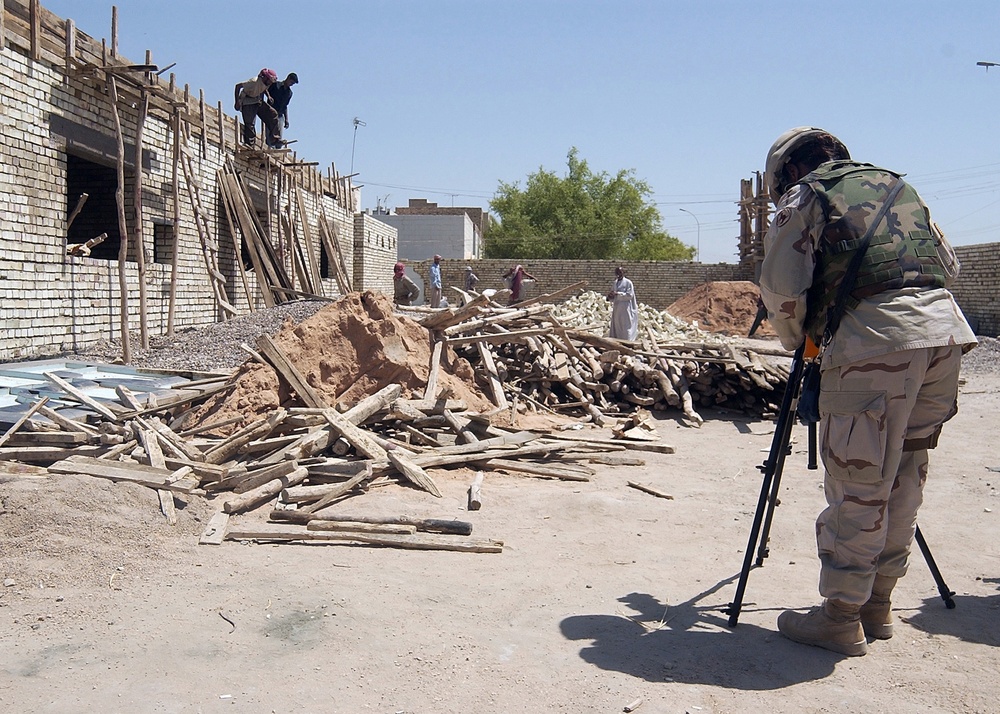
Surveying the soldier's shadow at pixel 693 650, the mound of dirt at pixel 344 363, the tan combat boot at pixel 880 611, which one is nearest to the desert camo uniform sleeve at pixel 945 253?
the tan combat boot at pixel 880 611

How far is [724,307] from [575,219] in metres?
26.5

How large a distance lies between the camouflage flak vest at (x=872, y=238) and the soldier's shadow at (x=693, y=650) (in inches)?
50.6

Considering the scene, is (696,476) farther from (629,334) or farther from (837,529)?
(629,334)

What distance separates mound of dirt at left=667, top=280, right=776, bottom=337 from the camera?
89.1 ft

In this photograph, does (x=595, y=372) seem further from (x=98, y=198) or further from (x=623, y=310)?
(x=98, y=198)

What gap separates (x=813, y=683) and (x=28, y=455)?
5.61 meters

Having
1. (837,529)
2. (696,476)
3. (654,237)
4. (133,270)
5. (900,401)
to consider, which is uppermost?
(654,237)

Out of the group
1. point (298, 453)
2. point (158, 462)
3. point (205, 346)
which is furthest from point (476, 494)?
point (205, 346)

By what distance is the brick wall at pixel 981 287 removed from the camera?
19812 millimetres

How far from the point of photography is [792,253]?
3053mm

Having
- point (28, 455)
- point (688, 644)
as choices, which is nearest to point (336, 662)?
point (688, 644)

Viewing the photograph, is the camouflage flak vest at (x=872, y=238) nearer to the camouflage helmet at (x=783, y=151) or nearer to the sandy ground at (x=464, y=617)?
the camouflage helmet at (x=783, y=151)

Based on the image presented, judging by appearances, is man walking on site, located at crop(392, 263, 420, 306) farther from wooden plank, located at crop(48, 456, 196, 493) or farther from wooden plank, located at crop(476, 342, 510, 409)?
wooden plank, located at crop(48, 456, 196, 493)

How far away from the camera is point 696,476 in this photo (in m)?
6.67
